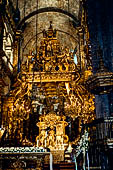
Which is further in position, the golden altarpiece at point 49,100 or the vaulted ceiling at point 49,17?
the vaulted ceiling at point 49,17

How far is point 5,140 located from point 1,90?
2.60 m

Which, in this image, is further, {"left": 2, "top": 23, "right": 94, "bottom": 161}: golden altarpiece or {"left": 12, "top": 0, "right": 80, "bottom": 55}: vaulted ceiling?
{"left": 12, "top": 0, "right": 80, "bottom": 55}: vaulted ceiling

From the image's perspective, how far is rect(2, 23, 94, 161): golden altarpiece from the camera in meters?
12.2

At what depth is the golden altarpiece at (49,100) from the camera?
480 inches

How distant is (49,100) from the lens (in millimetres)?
12914

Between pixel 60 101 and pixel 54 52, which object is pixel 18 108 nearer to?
pixel 60 101

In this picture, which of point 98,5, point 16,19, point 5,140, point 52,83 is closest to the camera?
point 98,5

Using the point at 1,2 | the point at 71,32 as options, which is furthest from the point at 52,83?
the point at 71,32

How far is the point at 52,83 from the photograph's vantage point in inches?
553

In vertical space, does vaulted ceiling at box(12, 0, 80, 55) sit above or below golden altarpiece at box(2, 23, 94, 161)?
above

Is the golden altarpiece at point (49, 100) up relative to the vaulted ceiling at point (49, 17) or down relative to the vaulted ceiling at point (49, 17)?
down

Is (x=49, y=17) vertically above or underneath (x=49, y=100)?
above

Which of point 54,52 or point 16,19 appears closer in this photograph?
point 54,52

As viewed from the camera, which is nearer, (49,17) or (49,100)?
(49,100)
